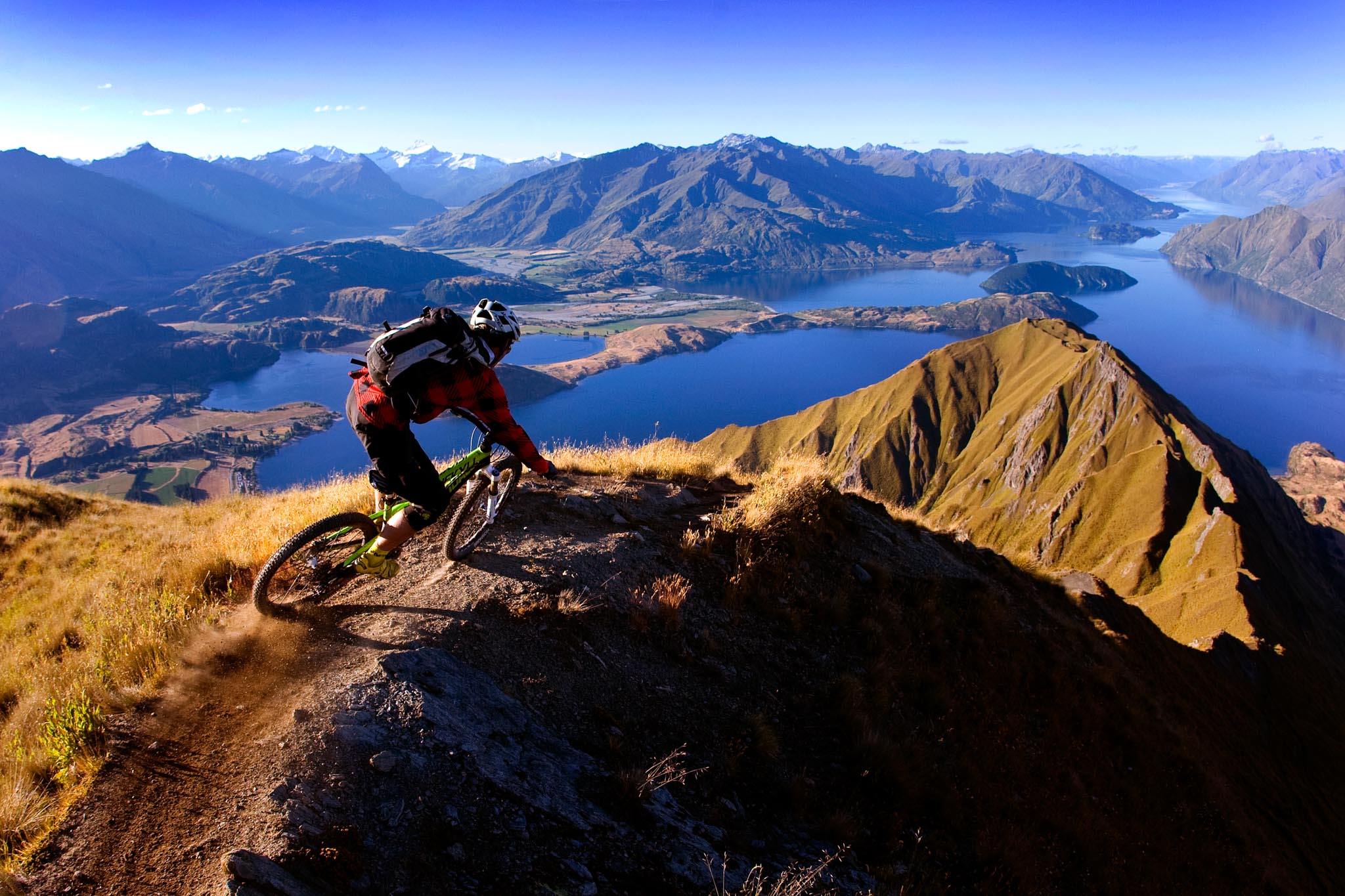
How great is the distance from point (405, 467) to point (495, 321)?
1.90 m

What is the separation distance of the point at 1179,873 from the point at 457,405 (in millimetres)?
12136

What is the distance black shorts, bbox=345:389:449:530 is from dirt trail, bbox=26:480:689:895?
1130 millimetres

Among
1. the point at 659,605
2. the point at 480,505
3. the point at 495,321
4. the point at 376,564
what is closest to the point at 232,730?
the point at 376,564

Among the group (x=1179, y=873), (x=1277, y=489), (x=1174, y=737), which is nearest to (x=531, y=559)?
(x=1179, y=873)

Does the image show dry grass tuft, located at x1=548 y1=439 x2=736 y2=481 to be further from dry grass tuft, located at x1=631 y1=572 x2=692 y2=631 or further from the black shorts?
the black shorts

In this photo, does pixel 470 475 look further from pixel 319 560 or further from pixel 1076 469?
pixel 1076 469

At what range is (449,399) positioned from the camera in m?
6.45

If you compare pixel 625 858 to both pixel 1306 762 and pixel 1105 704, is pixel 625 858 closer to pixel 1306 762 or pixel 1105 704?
pixel 1105 704

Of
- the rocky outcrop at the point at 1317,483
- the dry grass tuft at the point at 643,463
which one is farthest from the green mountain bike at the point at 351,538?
the rocky outcrop at the point at 1317,483

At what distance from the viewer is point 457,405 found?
6512 millimetres

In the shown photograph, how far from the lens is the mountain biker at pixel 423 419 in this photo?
630 cm

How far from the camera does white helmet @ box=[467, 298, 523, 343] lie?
→ 263 inches

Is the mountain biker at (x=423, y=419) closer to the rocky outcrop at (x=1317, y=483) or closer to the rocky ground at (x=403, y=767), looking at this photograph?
the rocky ground at (x=403, y=767)

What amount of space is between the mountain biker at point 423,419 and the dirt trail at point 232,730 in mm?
784
